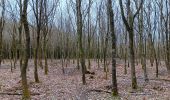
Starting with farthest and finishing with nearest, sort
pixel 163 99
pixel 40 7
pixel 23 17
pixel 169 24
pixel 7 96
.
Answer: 1. pixel 169 24
2. pixel 40 7
3. pixel 7 96
4. pixel 163 99
5. pixel 23 17

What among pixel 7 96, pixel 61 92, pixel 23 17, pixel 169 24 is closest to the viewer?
pixel 23 17

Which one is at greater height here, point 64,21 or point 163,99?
point 64,21

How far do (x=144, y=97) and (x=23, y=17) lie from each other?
6156 mm

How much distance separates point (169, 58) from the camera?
25938 millimetres

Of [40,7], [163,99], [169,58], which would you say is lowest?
[163,99]

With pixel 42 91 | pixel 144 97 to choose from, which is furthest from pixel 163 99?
pixel 42 91

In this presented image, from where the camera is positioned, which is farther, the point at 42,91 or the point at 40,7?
the point at 40,7

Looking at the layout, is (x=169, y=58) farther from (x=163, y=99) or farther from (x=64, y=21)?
(x=64, y=21)

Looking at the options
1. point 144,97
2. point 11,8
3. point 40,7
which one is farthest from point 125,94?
point 11,8

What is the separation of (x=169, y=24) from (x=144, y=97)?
505 inches

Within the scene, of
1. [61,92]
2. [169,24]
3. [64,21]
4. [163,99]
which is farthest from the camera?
[64,21]

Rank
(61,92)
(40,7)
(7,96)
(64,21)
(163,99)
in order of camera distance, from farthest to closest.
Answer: (64,21), (40,7), (61,92), (7,96), (163,99)

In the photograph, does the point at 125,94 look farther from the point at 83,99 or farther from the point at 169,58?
the point at 169,58

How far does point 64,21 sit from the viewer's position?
2180 inches
